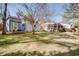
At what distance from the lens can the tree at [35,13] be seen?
55.2 inches

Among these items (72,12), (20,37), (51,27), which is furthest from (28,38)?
(72,12)

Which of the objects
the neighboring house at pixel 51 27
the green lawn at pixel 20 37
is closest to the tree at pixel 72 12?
the neighboring house at pixel 51 27

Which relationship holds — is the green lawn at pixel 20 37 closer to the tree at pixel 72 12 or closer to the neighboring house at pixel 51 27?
the neighboring house at pixel 51 27

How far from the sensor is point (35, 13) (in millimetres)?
1403

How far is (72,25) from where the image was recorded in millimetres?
1391

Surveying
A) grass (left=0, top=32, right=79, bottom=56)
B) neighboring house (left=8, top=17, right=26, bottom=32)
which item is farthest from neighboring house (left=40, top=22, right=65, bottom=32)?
neighboring house (left=8, top=17, right=26, bottom=32)

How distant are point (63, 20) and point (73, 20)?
0.25 feet

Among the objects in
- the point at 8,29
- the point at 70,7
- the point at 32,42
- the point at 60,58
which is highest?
the point at 70,7

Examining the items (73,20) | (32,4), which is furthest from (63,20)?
(32,4)

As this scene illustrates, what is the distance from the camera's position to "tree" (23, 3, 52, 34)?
140 centimetres

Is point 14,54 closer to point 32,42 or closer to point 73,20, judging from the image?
point 32,42

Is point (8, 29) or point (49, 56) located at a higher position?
point (8, 29)

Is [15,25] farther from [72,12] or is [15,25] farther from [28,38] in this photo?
[72,12]

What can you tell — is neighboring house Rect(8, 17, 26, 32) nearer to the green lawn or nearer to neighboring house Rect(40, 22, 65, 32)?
the green lawn
